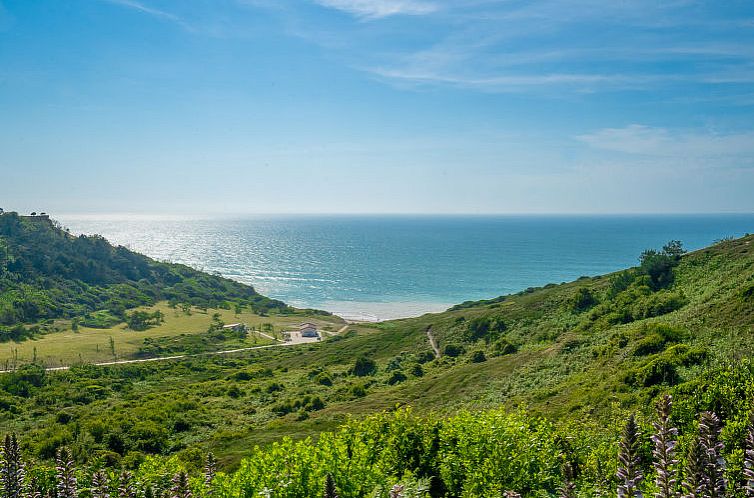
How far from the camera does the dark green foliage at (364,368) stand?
73.2 m

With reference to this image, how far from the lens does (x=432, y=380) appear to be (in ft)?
169

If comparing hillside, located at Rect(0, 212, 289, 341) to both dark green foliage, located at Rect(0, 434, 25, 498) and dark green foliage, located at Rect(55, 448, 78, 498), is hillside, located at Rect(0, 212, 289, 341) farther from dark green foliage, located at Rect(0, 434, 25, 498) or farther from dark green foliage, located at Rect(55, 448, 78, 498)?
dark green foliage, located at Rect(55, 448, 78, 498)

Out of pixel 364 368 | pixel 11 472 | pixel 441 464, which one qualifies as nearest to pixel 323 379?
pixel 364 368

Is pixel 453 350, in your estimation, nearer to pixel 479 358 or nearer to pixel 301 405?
pixel 479 358

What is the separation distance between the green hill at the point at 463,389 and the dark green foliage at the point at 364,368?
22 cm

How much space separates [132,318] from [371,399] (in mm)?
122914

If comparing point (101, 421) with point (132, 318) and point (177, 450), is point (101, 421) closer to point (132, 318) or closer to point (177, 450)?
point (177, 450)

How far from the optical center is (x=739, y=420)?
648 inches

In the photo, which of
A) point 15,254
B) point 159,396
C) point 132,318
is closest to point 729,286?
point 159,396

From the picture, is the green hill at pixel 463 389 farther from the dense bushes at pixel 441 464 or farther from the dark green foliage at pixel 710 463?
the dark green foliage at pixel 710 463

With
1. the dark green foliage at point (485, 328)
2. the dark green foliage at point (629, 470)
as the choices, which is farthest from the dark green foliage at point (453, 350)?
the dark green foliage at point (629, 470)

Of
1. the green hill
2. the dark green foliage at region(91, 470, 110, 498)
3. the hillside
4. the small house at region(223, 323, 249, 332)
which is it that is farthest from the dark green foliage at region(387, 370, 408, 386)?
the hillside

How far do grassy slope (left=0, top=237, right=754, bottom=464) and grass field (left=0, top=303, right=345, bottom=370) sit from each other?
→ 2173 centimetres

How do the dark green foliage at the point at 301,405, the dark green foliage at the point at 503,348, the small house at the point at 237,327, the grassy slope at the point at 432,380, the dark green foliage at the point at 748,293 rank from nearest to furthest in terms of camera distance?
1. the grassy slope at the point at 432,380
2. the dark green foliage at the point at 748,293
3. the dark green foliage at the point at 301,405
4. the dark green foliage at the point at 503,348
5. the small house at the point at 237,327
